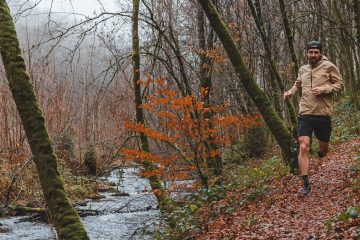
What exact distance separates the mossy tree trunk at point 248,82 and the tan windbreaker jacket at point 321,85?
104cm

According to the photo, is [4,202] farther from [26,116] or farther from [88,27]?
[26,116]

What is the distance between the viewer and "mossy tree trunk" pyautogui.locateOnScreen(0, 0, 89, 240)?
195 inches

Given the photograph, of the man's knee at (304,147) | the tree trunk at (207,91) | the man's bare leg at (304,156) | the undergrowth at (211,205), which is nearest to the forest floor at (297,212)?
the undergrowth at (211,205)

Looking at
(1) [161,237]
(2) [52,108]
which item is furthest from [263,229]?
(2) [52,108]

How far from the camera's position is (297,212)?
19.2 feet

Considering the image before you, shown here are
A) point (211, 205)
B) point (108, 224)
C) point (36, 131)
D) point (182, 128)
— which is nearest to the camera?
point (36, 131)

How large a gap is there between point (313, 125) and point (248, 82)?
4.98 feet

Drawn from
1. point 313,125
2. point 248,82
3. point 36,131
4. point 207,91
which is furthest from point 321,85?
point 36,131

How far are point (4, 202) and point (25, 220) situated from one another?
1.45 metres

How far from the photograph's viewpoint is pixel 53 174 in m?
5.08

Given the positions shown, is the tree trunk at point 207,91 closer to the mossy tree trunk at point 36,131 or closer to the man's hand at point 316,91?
the man's hand at point 316,91

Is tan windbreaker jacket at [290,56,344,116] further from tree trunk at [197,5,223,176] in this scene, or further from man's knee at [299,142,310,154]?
tree trunk at [197,5,223,176]

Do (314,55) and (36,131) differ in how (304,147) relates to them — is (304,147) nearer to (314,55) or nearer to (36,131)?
(314,55)

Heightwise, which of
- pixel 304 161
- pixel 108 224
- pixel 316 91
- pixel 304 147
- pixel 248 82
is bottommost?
pixel 108 224
